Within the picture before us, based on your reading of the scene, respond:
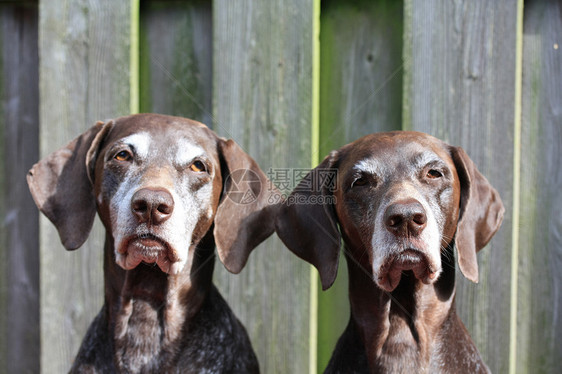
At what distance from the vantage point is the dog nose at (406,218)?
3.28 metres

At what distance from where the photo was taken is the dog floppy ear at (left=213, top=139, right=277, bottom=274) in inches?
153

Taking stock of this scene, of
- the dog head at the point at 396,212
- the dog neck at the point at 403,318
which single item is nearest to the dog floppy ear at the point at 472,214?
the dog head at the point at 396,212

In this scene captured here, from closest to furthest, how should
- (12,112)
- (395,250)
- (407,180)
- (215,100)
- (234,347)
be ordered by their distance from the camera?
(395,250) < (407,180) < (234,347) < (215,100) < (12,112)

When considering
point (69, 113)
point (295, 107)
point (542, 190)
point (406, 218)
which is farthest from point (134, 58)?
point (542, 190)

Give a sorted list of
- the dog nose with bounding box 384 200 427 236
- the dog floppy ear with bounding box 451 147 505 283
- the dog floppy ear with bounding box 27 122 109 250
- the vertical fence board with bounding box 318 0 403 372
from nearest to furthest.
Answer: the dog nose with bounding box 384 200 427 236 → the dog floppy ear with bounding box 451 147 505 283 → the dog floppy ear with bounding box 27 122 109 250 → the vertical fence board with bounding box 318 0 403 372

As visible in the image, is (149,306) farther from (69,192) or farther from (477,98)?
(477,98)

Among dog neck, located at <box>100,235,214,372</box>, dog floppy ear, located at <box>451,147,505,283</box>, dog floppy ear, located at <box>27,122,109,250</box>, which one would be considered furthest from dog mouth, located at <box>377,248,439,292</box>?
dog floppy ear, located at <box>27,122,109,250</box>

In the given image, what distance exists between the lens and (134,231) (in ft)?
11.5

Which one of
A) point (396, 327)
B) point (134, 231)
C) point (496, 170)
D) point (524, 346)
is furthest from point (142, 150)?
point (524, 346)

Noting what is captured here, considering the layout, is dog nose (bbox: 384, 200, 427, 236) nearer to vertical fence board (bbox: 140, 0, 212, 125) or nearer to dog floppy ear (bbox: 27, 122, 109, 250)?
dog floppy ear (bbox: 27, 122, 109, 250)

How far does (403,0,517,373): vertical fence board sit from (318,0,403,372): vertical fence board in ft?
0.72

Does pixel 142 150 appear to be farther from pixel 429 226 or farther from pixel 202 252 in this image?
pixel 429 226

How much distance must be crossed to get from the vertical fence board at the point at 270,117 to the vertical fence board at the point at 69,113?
92cm

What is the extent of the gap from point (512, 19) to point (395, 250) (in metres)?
1.96
